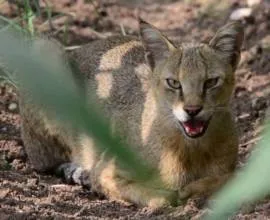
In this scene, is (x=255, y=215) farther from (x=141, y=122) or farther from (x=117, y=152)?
(x=117, y=152)

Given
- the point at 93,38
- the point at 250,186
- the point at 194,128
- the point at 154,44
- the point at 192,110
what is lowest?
the point at 93,38

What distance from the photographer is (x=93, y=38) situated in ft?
26.4

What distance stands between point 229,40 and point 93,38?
12.1 feet

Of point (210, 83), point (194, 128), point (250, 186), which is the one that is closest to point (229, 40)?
point (210, 83)

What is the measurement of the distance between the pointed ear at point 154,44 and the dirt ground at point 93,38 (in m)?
0.86

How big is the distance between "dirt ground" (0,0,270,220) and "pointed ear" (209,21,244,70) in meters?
0.62

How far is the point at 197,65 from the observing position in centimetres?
430

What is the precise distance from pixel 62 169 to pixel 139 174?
15.9 feet

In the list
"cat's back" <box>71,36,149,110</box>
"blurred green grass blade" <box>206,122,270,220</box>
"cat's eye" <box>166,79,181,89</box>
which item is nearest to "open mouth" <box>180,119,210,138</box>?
"cat's eye" <box>166,79,181,89</box>

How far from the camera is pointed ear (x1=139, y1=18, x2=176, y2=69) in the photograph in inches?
177

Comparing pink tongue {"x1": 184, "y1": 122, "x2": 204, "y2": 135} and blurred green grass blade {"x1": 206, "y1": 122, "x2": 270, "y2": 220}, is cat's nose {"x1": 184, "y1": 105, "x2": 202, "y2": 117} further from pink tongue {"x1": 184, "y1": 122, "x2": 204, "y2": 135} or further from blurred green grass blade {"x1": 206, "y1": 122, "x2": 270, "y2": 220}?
blurred green grass blade {"x1": 206, "y1": 122, "x2": 270, "y2": 220}

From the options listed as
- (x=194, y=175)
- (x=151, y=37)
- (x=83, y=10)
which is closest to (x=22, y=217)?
(x=194, y=175)

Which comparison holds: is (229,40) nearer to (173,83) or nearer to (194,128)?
(173,83)

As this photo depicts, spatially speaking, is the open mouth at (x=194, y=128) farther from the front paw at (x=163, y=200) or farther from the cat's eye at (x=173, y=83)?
the front paw at (x=163, y=200)
